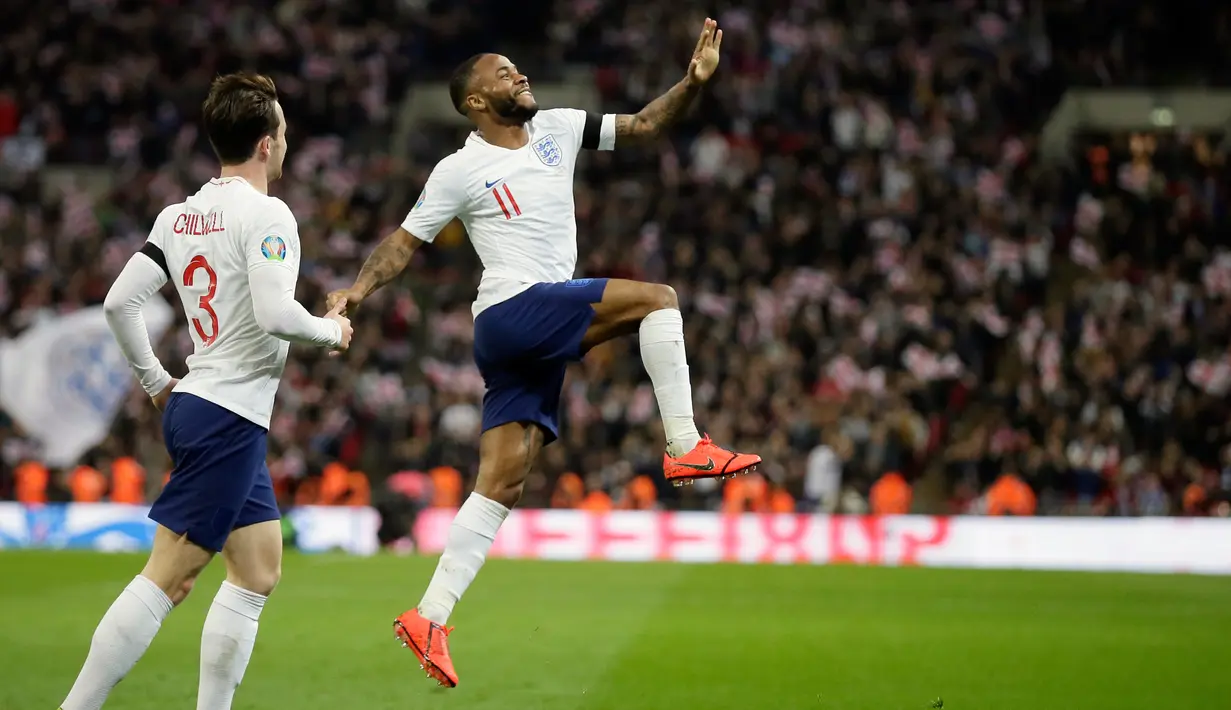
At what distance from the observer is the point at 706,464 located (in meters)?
6.04

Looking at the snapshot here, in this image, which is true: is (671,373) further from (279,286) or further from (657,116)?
(279,286)

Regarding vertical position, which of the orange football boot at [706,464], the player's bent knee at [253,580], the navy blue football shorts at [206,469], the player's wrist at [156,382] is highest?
the player's wrist at [156,382]

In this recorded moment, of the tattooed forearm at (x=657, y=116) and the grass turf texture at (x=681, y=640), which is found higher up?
the tattooed forearm at (x=657, y=116)

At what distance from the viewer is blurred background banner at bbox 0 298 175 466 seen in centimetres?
1767

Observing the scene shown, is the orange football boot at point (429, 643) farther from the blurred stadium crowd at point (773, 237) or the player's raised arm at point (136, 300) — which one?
the blurred stadium crowd at point (773, 237)

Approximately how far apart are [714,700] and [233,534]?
103 inches

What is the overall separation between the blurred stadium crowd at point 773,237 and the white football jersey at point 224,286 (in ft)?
39.9

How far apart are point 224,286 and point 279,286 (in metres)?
0.29

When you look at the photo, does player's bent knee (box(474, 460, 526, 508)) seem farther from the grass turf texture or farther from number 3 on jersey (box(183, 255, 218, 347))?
number 3 on jersey (box(183, 255, 218, 347))

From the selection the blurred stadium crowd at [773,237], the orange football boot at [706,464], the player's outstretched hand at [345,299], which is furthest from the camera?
the blurred stadium crowd at [773,237]

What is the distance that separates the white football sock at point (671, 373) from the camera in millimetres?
6211

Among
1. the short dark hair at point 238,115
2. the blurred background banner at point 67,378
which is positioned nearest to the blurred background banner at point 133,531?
the blurred background banner at point 67,378

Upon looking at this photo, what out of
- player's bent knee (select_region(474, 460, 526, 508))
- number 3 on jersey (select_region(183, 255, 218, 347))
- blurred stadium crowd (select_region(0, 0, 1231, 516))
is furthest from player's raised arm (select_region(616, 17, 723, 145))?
blurred stadium crowd (select_region(0, 0, 1231, 516))

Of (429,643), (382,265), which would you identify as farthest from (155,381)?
(429,643)
